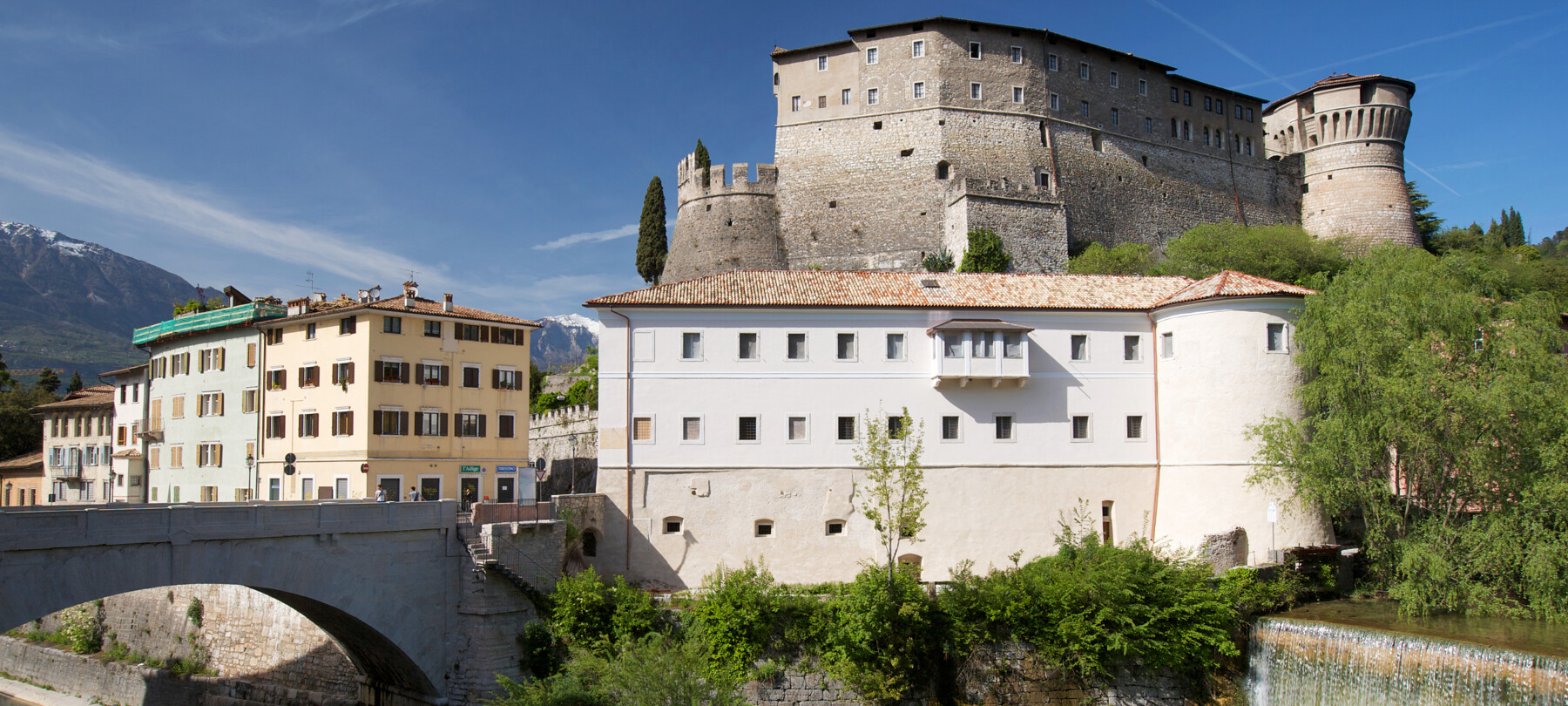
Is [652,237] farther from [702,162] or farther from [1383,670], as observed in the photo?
[1383,670]

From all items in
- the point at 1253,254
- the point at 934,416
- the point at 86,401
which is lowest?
the point at 934,416

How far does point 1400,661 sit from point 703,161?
54.7m

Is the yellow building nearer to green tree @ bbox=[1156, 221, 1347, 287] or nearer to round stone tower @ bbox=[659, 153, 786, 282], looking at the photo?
round stone tower @ bbox=[659, 153, 786, 282]

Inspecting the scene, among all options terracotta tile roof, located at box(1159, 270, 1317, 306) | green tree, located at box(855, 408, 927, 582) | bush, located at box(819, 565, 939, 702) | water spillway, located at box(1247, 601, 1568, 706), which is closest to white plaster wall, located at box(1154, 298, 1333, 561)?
terracotta tile roof, located at box(1159, 270, 1317, 306)

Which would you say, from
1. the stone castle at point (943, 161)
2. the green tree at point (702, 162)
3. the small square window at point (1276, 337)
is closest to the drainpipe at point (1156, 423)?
the small square window at point (1276, 337)

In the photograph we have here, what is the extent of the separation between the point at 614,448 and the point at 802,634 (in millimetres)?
9125

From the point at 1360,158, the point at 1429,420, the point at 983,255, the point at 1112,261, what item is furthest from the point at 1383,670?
the point at 1360,158

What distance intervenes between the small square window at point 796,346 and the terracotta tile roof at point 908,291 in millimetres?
1105

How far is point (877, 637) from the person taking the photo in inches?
1013

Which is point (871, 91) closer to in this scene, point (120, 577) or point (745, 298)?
point (745, 298)

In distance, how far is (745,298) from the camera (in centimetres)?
3297

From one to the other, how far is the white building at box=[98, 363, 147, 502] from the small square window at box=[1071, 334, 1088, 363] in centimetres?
3838

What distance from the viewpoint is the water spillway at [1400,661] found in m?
20.6

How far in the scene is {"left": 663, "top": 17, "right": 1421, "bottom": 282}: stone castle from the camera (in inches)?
2549
